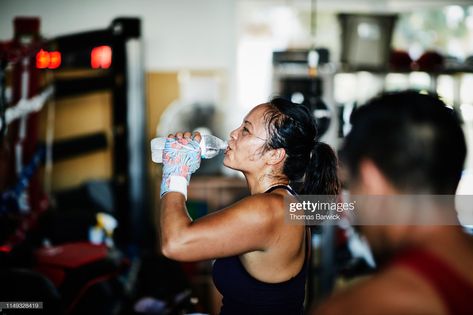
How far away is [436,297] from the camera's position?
94 cm

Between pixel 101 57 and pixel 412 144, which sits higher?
pixel 101 57

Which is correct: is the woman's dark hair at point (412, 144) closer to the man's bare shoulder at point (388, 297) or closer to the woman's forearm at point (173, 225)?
the man's bare shoulder at point (388, 297)

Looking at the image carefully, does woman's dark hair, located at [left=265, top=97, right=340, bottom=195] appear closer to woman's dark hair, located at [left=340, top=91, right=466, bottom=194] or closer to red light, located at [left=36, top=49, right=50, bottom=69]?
woman's dark hair, located at [left=340, top=91, right=466, bottom=194]

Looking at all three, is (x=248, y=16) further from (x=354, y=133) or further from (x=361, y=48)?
(x=354, y=133)

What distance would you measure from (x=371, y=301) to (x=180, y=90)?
5036 millimetres

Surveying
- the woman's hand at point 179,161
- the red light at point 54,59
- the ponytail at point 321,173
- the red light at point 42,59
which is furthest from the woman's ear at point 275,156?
the red light at point 54,59

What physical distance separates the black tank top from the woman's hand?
0.96 ft

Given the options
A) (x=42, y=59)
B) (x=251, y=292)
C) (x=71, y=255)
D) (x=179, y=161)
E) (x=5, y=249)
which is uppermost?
(x=42, y=59)

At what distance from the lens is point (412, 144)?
1.07m

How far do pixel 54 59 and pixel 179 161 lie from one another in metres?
2.92

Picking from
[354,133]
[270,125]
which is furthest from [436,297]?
[270,125]

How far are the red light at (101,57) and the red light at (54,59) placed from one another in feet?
1.03

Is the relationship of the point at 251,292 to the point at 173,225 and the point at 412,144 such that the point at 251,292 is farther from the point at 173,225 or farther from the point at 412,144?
the point at 412,144

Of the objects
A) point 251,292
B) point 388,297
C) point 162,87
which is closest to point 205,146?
point 251,292
